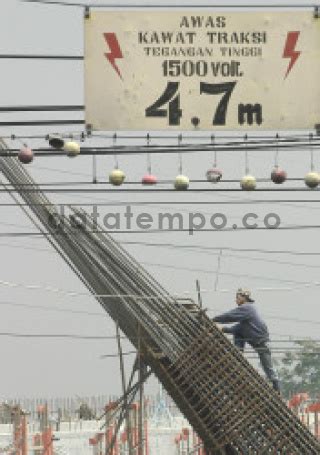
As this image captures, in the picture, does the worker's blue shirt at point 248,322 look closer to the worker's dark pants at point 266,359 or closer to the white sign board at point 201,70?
the worker's dark pants at point 266,359

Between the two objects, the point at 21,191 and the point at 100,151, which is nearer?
the point at 100,151

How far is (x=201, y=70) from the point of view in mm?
26281

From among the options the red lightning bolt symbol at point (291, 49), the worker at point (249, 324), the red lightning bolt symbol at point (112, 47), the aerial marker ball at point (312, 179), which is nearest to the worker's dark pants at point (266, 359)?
the worker at point (249, 324)

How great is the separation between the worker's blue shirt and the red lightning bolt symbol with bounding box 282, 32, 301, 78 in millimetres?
4381

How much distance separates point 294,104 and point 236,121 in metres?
1.15

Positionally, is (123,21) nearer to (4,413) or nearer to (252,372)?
(252,372)

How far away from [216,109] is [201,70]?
82 cm

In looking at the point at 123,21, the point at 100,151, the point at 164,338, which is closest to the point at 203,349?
the point at 164,338

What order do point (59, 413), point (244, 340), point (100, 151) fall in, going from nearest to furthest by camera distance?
point (100, 151) < point (244, 340) < point (59, 413)

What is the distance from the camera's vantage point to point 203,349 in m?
25.8

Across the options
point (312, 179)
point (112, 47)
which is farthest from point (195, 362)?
point (112, 47)

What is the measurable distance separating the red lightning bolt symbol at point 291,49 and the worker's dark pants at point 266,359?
491 cm

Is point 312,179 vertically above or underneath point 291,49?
underneath

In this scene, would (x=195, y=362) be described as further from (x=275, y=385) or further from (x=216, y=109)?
(x=216, y=109)
